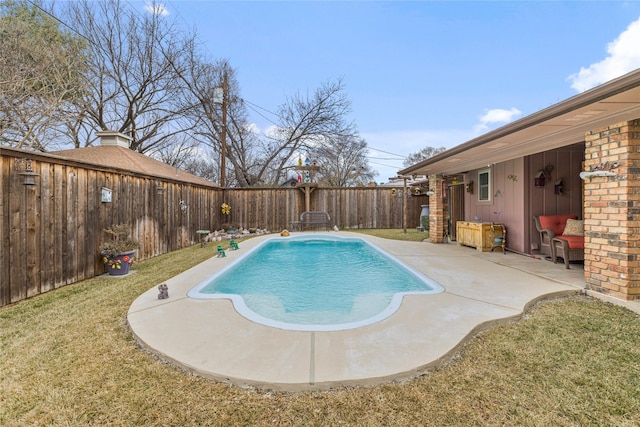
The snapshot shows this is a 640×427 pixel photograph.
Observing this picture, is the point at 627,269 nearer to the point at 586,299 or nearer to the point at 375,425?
the point at 586,299

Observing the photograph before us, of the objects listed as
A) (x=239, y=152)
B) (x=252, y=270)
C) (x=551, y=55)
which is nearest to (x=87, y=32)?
(x=239, y=152)

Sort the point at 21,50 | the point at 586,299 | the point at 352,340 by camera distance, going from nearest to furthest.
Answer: the point at 352,340 → the point at 586,299 → the point at 21,50

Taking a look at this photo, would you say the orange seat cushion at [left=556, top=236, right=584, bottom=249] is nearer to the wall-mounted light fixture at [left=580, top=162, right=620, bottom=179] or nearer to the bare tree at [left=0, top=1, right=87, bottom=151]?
the wall-mounted light fixture at [left=580, top=162, right=620, bottom=179]

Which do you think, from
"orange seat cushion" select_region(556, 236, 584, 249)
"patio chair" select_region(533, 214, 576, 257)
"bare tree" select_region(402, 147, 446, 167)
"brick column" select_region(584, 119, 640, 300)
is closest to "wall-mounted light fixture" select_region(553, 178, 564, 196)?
"patio chair" select_region(533, 214, 576, 257)

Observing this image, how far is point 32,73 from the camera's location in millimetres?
7320

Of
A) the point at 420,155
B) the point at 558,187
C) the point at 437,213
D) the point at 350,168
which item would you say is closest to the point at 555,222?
the point at 558,187

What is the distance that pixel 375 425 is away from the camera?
152 centimetres

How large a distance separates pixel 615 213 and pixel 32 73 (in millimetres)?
12102

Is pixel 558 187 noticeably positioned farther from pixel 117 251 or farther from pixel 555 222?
pixel 117 251

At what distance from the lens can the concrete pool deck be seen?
6.23ft

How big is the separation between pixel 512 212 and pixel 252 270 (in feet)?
18.7

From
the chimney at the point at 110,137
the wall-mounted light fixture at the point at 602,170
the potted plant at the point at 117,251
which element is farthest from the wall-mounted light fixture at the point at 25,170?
the chimney at the point at 110,137

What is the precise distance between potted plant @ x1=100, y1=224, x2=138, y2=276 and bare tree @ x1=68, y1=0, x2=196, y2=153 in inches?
370

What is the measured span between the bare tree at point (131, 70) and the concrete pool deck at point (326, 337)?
41.3ft
